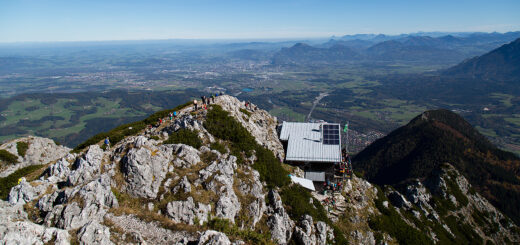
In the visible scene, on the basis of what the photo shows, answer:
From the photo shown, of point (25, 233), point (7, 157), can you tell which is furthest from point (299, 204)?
point (7, 157)

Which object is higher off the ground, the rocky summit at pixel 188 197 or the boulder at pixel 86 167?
the boulder at pixel 86 167

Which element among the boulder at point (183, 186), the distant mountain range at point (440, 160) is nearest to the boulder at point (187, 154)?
the boulder at point (183, 186)

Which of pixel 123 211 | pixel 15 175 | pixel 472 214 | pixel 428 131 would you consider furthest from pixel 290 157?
pixel 428 131

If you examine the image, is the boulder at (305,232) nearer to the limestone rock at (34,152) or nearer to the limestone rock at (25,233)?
the limestone rock at (25,233)

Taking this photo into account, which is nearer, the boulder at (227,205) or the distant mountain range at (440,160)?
the boulder at (227,205)

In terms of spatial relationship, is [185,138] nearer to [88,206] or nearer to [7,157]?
[88,206]

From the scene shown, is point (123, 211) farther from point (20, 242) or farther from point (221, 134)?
point (221, 134)
